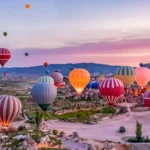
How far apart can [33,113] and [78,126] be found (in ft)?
31.9

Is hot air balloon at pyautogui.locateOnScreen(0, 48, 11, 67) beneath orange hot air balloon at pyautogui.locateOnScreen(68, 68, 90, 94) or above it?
above

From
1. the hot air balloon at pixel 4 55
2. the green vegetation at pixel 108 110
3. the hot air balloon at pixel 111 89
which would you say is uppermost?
the hot air balloon at pixel 4 55

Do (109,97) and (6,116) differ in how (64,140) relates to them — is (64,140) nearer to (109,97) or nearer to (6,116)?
(6,116)

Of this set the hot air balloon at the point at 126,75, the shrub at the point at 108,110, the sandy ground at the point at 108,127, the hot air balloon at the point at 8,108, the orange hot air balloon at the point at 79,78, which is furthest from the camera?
the orange hot air balloon at the point at 79,78

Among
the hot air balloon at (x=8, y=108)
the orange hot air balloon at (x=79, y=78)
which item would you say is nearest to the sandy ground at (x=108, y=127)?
the hot air balloon at (x=8, y=108)

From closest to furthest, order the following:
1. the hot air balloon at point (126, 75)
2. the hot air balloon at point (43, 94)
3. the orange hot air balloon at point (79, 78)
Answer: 1. the hot air balloon at point (43, 94)
2. the hot air balloon at point (126, 75)
3. the orange hot air balloon at point (79, 78)

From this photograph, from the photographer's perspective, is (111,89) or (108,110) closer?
(111,89)

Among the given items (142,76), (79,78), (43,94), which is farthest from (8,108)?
(142,76)

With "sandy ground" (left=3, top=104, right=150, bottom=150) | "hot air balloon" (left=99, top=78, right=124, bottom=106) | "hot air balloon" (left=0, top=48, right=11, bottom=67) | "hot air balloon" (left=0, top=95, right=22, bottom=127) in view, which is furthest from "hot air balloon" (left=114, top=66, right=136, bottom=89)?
"hot air balloon" (left=0, top=95, right=22, bottom=127)

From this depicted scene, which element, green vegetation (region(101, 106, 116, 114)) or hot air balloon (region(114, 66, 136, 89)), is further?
hot air balloon (region(114, 66, 136, 89))

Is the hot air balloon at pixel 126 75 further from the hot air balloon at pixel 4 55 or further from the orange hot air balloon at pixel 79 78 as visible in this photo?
the hot air balloon at pixel 4 55

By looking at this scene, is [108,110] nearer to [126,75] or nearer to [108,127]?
[126,75]

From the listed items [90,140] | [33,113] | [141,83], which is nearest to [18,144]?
[90,140]

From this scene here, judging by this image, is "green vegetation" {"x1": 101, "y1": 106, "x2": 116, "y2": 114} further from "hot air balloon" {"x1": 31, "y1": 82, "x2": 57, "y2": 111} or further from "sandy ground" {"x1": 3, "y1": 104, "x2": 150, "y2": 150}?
"hot air balloon" {"x1": 31, "y1": 82, "x2": 57, "y2": 111}
